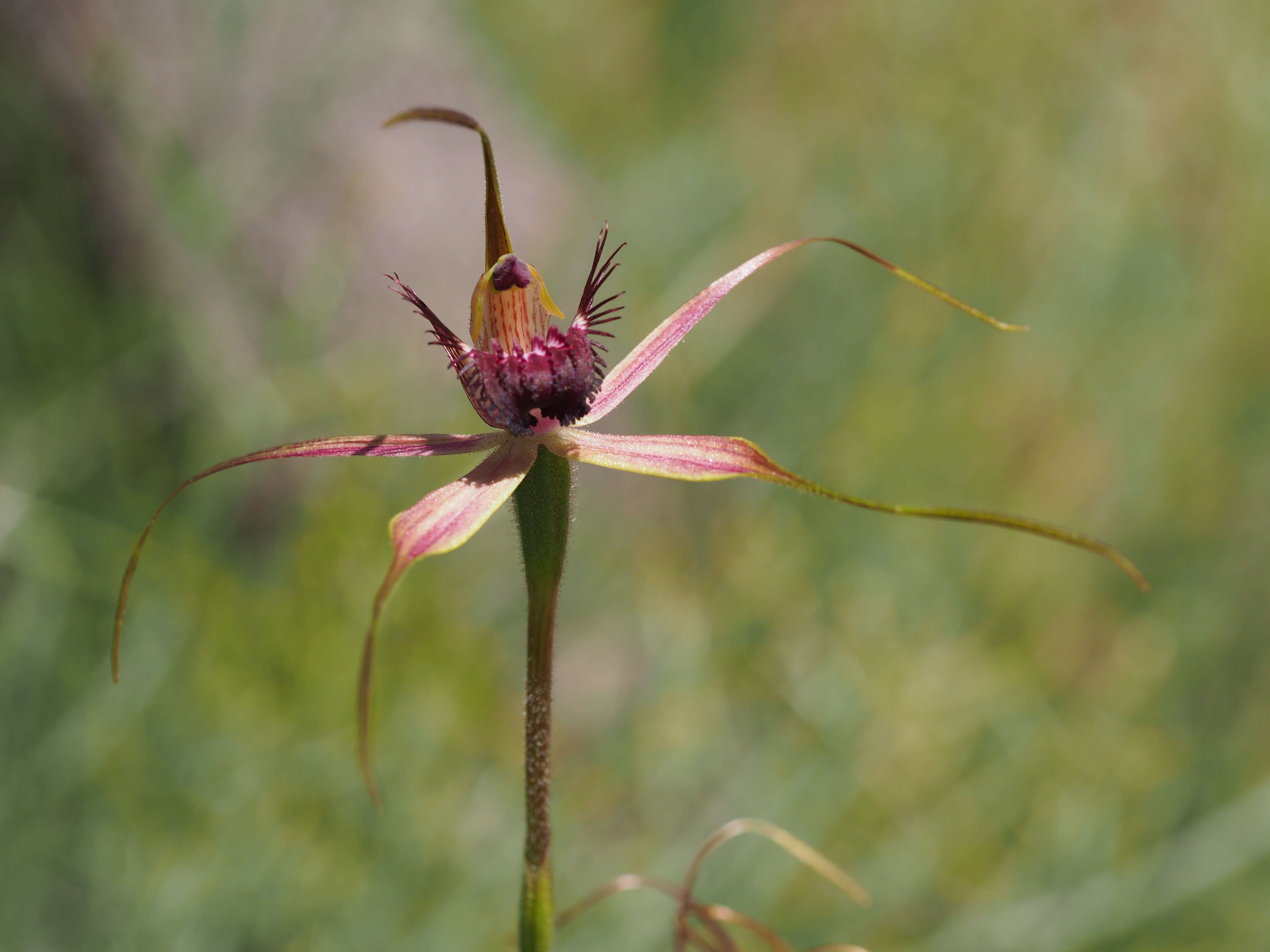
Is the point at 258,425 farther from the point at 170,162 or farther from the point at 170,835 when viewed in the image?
the point at 170,835

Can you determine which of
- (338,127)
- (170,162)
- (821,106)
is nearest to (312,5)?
(338,127)

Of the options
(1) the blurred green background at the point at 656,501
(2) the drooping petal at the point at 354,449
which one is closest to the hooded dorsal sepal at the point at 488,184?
(2) the drooping petal at the point at 354,449

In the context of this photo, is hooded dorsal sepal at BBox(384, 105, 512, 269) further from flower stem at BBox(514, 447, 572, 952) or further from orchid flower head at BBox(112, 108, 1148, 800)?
flower stem at BBox(514, 447, 572, 952)

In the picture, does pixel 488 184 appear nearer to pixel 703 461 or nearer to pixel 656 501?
pixel 703 461

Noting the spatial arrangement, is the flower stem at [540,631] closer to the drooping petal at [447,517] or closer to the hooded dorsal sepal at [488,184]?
the drooping petal at [447,517]

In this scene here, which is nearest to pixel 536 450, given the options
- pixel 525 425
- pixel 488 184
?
pixel 525 425

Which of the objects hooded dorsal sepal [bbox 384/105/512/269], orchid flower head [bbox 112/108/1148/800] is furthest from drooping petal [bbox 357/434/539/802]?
hooded dorsal sepal [bbox 384/105/512/269]
